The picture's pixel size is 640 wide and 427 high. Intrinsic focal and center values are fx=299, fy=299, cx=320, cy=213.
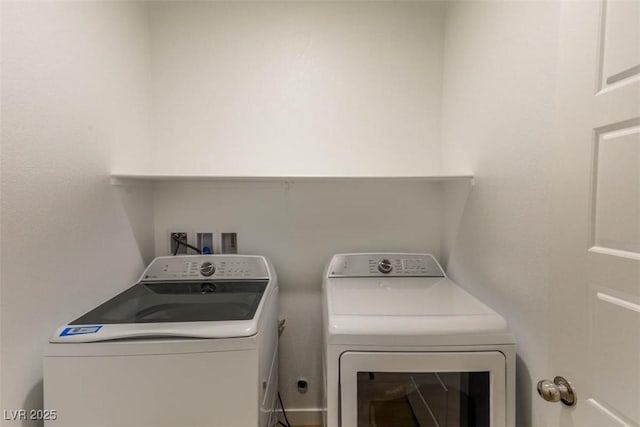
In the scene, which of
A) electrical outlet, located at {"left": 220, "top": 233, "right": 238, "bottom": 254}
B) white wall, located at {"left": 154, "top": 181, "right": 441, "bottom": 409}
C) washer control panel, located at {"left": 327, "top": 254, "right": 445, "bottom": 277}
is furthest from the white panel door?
electrical outlet, located at {"left": 220, "top": 233, "right": 238, "bottom": 254}

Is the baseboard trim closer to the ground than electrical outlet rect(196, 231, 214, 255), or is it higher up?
closer to the ground

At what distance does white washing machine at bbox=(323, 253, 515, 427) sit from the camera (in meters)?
0.99

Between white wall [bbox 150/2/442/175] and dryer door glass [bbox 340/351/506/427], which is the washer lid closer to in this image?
dryer door glass [bbox 340/351/506/427]

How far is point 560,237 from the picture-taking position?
808 mm

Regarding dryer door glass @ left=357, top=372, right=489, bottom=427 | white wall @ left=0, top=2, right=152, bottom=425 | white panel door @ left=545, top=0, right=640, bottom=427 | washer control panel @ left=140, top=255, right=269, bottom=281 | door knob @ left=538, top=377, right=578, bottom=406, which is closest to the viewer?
white panel door @ left=545, top=0, right=640, bottom=427

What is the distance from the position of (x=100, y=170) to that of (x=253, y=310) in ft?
3.04

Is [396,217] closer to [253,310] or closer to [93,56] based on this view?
[253,310]

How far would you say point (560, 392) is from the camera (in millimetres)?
791

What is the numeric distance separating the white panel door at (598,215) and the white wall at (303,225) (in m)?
1.02

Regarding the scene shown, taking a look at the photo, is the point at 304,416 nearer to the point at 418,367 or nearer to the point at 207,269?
the point at 207,269

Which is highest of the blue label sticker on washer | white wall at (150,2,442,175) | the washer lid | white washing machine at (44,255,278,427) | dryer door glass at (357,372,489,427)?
white wall at (150,2,442,175)

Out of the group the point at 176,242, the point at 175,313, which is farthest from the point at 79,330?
the point at 176,242

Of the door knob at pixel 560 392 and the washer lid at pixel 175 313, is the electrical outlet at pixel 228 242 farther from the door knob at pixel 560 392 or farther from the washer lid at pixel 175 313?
the door knob at pixel 560 392

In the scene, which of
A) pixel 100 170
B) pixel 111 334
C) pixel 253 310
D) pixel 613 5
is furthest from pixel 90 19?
pixel 613 5
